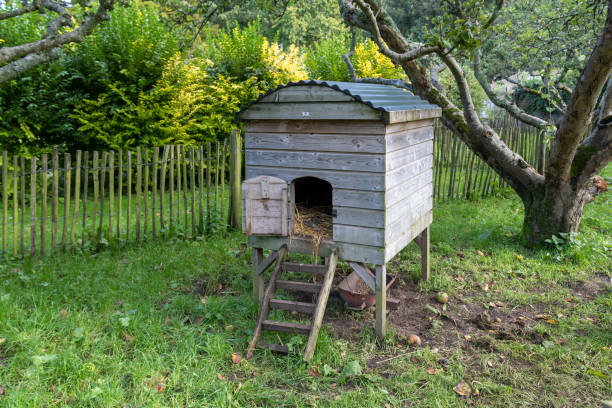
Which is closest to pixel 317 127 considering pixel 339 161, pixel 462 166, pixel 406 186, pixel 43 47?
pixel 339 161

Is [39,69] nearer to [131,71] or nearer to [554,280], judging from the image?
[131,71]

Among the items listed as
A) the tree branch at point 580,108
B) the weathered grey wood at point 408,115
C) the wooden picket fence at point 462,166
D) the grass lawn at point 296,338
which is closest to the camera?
the grass lawn at point 296,338

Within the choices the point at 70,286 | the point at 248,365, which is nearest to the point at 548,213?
the point at 248,365

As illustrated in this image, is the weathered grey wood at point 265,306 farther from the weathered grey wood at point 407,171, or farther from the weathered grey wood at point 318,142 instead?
the weathered grey wood at point 407,171

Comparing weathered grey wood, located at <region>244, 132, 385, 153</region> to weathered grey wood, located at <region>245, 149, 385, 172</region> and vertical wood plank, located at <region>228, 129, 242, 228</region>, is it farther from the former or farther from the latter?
vertical wood plank, located at <region>228, 129, 242, 228</region>

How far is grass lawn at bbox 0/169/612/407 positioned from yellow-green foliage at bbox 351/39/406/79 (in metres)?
6.83

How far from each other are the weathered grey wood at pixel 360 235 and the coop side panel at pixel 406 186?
0.21 ft

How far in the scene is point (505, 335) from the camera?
4449mm

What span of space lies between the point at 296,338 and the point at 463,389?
4.53ft

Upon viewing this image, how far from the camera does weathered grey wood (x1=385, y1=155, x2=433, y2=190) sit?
4.18m

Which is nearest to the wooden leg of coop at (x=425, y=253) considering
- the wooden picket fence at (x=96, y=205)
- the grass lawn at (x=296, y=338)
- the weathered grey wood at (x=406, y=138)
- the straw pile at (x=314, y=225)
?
the grass lawn at (x=296, y=338)

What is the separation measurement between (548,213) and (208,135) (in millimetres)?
7043

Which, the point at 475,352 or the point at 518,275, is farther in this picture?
the point at 518,275

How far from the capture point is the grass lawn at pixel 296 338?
11.6ft
